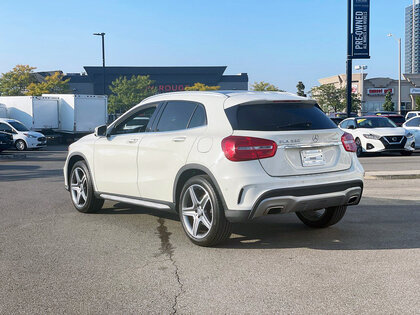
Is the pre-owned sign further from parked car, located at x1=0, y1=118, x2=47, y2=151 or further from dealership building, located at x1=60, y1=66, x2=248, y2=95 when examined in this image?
dealership building, located at x1=60, y1=66, x2=248, y2=95

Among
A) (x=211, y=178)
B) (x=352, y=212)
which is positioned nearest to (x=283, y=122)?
(x=211, y=178)

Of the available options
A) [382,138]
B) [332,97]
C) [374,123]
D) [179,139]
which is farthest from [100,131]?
[332,97]

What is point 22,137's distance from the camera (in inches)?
1009

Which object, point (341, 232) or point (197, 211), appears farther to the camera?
point (341, 232)

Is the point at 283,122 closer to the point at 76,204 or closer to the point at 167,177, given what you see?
the point at 167,177

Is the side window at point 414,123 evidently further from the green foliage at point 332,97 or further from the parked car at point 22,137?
the green foliage at point 332,97

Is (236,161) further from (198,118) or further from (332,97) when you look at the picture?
(332,97)

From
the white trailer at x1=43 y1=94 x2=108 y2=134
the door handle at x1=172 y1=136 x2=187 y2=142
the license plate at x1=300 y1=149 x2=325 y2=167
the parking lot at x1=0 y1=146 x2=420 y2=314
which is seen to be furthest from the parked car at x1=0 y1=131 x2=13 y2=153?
the license plate at x1=300 y1=149 x2=325 y2=167

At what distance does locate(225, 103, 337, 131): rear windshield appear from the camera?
5582 millimetres

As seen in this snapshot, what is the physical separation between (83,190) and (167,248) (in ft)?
8.82

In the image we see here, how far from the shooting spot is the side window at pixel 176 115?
6.21 meters

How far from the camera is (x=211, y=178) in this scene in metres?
5.52

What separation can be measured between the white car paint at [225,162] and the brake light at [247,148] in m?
0.05

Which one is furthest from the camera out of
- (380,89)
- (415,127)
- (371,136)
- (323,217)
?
(380,89)
